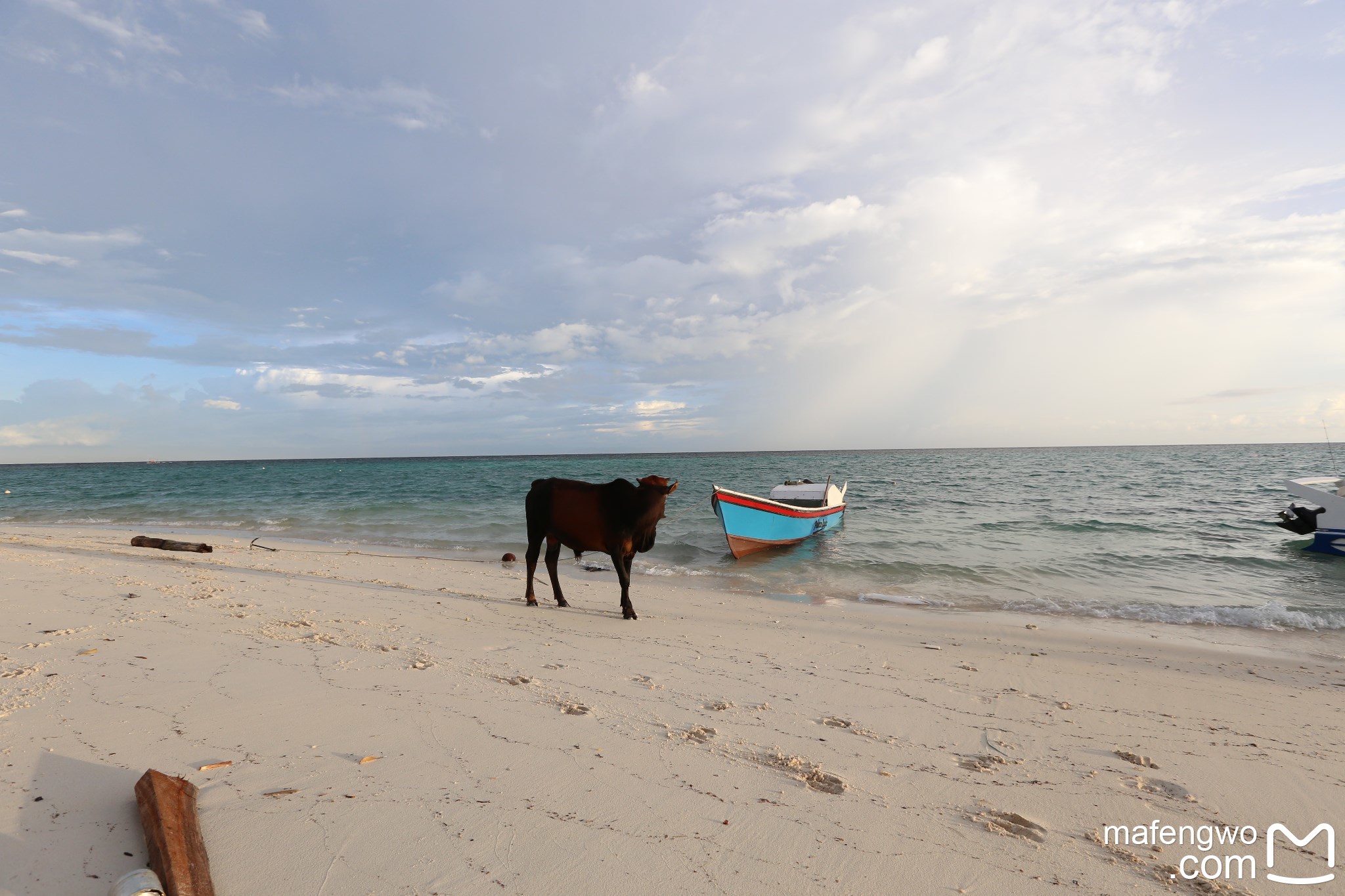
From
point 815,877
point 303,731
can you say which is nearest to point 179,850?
point 303,731

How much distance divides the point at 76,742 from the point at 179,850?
71.6 inches

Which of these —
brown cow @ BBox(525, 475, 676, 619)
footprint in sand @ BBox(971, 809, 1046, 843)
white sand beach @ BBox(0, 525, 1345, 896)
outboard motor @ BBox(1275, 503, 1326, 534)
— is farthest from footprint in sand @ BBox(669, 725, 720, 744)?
outboard motor @ BBox(1275, 503, 1326, 534)

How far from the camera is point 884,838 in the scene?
9.52 ft

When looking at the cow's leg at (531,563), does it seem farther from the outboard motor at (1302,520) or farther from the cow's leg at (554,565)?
the outboard motor at (1302,520)

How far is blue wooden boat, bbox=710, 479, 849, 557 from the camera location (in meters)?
14.8

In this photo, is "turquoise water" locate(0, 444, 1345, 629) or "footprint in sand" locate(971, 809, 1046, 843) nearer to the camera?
"footprint in sand" locate(971, 809, 1046, 843)

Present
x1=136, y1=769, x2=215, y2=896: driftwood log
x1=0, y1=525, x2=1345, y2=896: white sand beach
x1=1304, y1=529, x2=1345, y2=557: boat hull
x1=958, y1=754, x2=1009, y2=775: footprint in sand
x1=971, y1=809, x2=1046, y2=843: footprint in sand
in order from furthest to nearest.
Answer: x1=1304, y1=529, x2=1345, y2=557: boat hull → x1=958, y1=754, x2=1009, y2=775: footprint in sand → x1=971, y1=809, x2=1046, y2=843: footprint in sand → x1=0, y1=525, x2=1345, y2=896: white sand beach → x1=136, y1=769, x2=215, y2=896: driftwood log

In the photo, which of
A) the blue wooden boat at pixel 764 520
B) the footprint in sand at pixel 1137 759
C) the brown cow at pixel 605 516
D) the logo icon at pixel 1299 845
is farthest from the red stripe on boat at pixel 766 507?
the logo icon at pixel 1299 845

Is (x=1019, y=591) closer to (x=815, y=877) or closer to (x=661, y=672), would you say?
(x=661, y=672)

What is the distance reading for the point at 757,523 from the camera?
51.0ft

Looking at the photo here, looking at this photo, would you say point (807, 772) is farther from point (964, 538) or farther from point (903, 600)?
point (964, 538)

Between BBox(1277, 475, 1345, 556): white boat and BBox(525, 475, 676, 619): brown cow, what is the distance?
62.3 ft

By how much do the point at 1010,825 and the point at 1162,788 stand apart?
1410 mm

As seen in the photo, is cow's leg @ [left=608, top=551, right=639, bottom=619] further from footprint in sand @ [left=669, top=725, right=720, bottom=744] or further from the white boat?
the white boat
